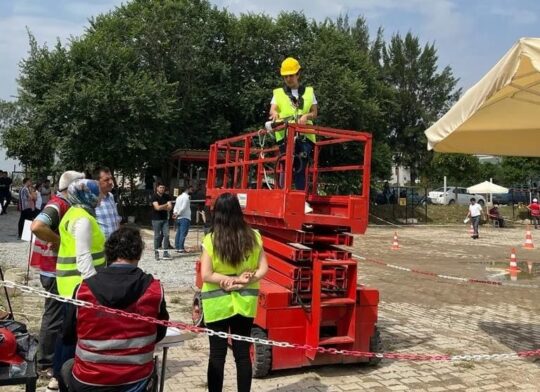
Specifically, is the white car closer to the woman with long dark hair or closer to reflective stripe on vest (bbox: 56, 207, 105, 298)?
the woman with long dark hair

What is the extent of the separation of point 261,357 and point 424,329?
314cm

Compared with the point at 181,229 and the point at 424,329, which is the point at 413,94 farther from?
the point at 424,329

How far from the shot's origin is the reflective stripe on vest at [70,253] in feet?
13.9

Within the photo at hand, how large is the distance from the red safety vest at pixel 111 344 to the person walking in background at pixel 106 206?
2265mm

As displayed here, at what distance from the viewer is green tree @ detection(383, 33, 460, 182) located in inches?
2044

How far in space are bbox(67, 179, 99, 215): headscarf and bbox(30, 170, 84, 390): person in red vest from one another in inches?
11.7

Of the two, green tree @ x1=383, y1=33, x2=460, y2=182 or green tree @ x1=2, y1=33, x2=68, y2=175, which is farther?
green tree @ x1=383, y1=33, x2=460, y2=182

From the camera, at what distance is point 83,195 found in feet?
14.1

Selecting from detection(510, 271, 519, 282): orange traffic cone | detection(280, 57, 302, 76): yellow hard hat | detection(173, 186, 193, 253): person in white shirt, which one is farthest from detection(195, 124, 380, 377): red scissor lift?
detection(173, 186, 193, 253): person in white shirt

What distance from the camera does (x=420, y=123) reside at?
171ft

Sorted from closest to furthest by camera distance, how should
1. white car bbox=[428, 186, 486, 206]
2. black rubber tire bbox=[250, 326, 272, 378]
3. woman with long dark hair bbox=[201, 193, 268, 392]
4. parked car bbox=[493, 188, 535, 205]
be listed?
woman with long dark hair bbox=[201, 193, 268, 392] → black rubber tire bbox=[250, 326, 272, 378] → parked car bbox=[493, 188, 535, 205] → white car bbox=[428, 186, 486, 206]

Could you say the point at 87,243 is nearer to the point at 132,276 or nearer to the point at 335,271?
the point at 132,276

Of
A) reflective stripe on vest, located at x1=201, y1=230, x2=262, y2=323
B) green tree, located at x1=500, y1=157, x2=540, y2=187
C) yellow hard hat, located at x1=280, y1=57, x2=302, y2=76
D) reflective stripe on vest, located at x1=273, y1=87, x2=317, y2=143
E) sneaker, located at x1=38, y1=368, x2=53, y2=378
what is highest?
green tree, located at x1=500, y1=157, x2=540, y2=187

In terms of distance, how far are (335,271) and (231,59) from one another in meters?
24.8
